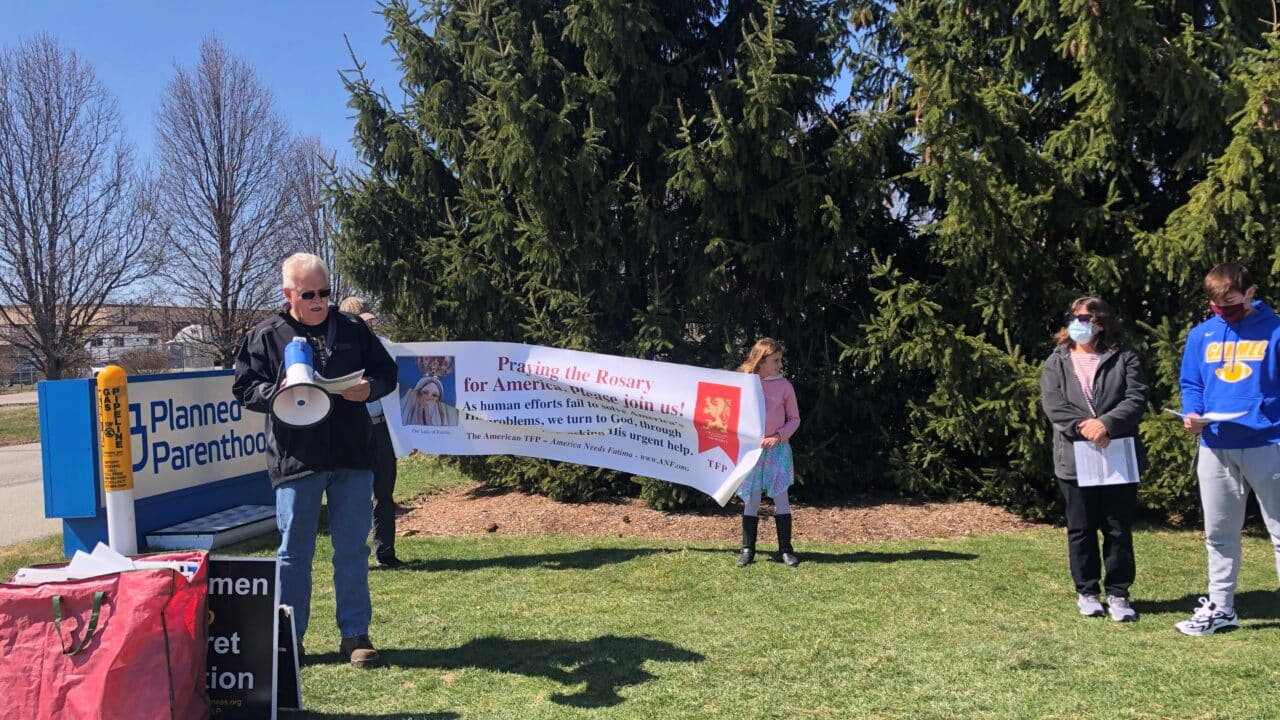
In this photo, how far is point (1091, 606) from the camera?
5.23m

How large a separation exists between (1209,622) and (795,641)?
2.38 meters

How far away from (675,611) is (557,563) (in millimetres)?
1671

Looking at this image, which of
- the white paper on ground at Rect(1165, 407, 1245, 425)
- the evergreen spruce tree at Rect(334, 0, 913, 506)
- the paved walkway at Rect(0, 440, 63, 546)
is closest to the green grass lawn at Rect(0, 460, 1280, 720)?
the white paper on ground at Rect(1165, 407, 1245, 425)

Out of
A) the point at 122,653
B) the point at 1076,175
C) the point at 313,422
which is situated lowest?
the point at 122,653

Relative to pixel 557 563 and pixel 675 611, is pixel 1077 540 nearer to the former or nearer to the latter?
pixel 675 611

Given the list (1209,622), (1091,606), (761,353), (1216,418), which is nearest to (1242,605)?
(1209,622)

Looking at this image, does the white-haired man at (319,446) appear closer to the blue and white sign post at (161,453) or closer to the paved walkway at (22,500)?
the blue and white sign post at (161,453)

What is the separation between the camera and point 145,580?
10.9ft

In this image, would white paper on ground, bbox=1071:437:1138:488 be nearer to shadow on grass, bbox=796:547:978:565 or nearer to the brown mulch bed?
shadow on grass, bbox=796:547:978:565

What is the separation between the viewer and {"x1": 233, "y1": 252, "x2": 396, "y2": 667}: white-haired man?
426 centimetres

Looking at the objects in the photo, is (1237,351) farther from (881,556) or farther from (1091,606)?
(881,556)

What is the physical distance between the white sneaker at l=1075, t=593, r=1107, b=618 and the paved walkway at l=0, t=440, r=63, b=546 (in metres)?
9.40

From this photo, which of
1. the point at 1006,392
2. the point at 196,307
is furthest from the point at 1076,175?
the point at 196,307

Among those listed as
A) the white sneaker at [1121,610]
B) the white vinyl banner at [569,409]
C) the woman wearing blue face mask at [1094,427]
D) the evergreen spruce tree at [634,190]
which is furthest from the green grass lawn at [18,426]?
the white sneaker at [1121,610]
